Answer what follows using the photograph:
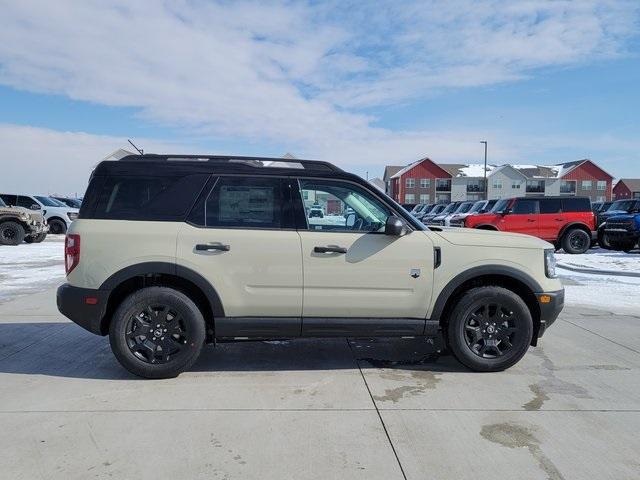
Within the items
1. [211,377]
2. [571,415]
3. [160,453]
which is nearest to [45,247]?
[211,377]

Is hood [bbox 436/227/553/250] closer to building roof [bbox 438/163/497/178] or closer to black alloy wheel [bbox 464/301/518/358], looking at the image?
black alloy wheel [bbox 464/301/518/358]

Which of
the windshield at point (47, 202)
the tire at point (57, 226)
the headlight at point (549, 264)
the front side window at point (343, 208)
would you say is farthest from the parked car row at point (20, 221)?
the headlight at point (549, 264)

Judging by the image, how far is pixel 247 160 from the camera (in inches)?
188

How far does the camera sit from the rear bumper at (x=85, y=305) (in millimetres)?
4422

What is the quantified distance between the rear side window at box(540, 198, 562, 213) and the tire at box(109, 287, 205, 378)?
14282 millimetres

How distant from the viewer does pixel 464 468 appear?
10.2 ft

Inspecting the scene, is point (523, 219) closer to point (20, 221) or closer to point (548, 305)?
point (548, 305)

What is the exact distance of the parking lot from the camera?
3.13 m

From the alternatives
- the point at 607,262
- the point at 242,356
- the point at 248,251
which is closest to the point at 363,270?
the point at 248,251

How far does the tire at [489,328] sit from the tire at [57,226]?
69.3 feet

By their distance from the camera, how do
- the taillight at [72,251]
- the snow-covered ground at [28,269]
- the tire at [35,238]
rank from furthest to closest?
the tire at [35,238] → the snow-covered ground at [28,269] → the taillight at [72,251]

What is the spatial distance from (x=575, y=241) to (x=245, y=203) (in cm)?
1433

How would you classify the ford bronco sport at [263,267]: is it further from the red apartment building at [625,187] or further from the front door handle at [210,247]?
the red apartment building at [625,187]

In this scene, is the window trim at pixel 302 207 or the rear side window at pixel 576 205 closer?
the window trim at pixel 302 207
